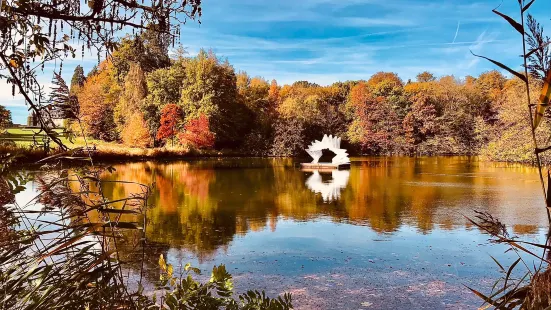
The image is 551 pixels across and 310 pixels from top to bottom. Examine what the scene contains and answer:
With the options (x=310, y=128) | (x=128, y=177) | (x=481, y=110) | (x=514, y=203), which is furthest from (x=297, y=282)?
(x=481, y=110)

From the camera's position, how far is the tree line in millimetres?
30516

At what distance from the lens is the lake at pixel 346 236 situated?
492 centimetres

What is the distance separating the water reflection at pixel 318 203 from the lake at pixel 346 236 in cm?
3

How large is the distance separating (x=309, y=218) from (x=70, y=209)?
7.81 meters

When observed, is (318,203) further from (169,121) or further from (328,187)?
(169,121)

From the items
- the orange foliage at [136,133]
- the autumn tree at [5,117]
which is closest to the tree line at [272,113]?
the orange foliage at [136,133]

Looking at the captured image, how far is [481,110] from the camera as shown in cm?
3588

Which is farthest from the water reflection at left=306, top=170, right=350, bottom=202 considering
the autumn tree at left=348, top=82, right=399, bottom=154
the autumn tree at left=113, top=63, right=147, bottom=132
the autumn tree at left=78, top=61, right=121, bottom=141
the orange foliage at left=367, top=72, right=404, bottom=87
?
the orange foliage at left=367, top=72, right=404, bottom=87

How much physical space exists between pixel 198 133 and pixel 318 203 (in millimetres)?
20071

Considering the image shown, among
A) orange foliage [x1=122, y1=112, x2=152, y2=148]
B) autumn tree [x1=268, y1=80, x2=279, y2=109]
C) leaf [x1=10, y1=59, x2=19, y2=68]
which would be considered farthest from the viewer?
autumn tree [x1=268, y1=80, x2=279, y2=109]

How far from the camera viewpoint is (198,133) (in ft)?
98.3

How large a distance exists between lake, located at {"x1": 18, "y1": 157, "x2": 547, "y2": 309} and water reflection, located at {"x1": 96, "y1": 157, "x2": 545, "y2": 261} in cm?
3

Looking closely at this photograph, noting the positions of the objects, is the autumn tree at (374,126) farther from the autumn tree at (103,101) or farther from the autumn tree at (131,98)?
the autumn tree at (103,101)

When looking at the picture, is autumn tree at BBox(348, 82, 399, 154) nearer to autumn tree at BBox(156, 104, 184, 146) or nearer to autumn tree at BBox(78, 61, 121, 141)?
autumn tree at BBox(156, 104, 184, 146)
